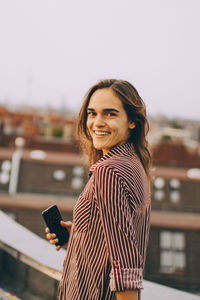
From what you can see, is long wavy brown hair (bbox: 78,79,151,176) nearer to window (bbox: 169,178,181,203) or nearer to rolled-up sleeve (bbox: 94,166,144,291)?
rolled-up sleeve (bbox: 94,166,144,291)

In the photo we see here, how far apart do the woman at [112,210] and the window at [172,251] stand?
38.2ft

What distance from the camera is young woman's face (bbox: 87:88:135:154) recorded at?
1.00 meters

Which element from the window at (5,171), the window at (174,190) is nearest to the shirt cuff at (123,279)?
the window at (174,190)

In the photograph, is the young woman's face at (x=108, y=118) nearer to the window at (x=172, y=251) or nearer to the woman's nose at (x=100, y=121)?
the woman's nose at (x=100, y=121)

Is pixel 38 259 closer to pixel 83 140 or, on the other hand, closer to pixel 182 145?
pixel 83 140

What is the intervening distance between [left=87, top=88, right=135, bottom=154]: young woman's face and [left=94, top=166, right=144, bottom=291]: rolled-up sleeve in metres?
0.24

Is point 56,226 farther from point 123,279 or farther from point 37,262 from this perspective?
point 123,279

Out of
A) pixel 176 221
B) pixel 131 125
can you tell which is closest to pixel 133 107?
pixel 131 125

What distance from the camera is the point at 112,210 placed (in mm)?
762

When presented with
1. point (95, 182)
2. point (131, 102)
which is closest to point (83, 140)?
point (131, 102)

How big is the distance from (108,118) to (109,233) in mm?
465

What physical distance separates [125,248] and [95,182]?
0.22 m

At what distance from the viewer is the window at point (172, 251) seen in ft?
37.6

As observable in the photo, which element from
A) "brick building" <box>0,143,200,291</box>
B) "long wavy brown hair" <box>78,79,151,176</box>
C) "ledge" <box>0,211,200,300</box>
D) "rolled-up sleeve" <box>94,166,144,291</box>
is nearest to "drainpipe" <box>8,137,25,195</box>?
"brick building" <box>0,143,200,291</box>
